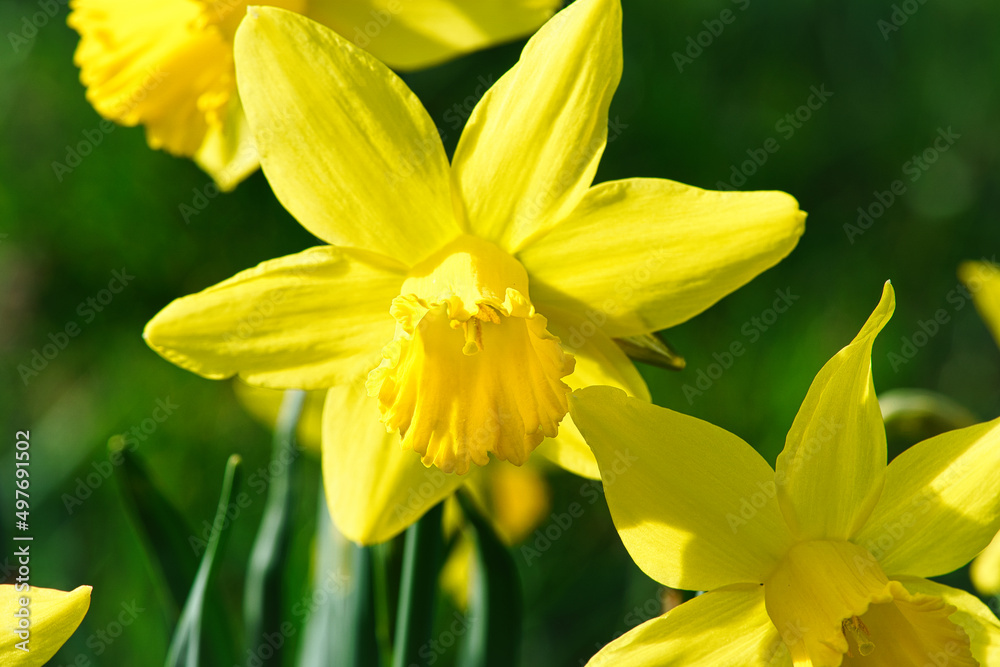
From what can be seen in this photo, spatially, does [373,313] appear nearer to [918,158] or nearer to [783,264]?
[783,264]

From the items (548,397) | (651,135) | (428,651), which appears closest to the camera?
(548,397)

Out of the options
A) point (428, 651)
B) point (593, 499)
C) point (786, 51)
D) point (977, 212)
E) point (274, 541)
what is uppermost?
point (274, 541)

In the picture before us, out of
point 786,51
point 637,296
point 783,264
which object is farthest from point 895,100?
point 637,296

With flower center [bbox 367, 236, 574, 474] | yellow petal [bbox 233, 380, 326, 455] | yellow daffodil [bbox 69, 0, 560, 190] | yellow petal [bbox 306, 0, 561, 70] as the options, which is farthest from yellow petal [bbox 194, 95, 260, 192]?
flower center [bbox 367, 236, 574, 474]

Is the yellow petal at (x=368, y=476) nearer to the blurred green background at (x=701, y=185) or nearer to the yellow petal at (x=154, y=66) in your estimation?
the yellow petal at (x=154, y=66)

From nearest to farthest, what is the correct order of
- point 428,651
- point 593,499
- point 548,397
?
point 548,397
point 428,651
point 593,499

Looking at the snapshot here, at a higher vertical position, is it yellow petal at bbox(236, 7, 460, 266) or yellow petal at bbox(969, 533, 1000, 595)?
yellow petal at bbox(236, 7, 460, 266)

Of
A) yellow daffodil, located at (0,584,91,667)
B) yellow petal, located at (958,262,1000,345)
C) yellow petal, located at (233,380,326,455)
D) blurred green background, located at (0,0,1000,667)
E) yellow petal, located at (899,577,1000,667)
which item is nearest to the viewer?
yellow daffodil, located at (0,584,91,667)

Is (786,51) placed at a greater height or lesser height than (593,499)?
greater

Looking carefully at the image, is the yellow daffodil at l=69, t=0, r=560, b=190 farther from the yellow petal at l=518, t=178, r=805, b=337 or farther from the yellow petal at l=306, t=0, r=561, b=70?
the yellow petal at l=518, t=178, r=805, b=337
